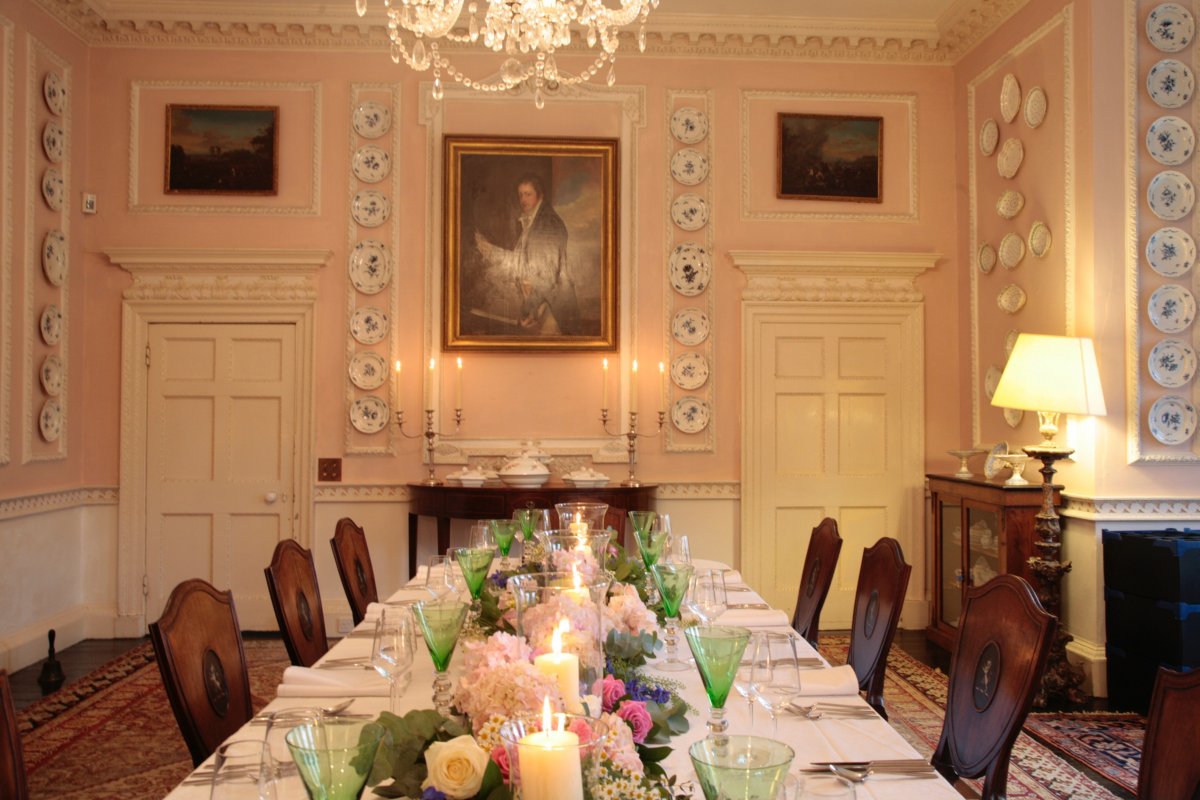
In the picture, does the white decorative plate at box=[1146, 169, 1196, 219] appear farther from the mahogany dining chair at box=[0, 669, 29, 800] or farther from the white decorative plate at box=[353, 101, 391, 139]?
the mahogany dining chair at box=[0, 669, 29, 800]

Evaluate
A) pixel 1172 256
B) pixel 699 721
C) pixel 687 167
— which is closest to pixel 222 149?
pixel 687 167

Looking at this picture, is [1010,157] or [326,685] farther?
[1010,157]

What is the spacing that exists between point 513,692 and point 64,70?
233 inches

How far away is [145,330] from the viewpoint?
585 cm

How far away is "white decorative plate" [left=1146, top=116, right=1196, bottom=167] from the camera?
14.7 ft

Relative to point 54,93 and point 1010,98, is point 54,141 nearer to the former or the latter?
point 54,93

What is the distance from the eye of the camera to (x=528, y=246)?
19.4ft

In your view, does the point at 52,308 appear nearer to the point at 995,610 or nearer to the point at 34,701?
the point at 34,701

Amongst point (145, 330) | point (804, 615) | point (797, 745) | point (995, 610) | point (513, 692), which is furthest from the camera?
point (145, 330)

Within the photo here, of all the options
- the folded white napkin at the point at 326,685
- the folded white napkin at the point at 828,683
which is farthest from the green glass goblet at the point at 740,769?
the folded white napkin at the point at 326,685

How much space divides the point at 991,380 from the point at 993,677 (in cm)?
394

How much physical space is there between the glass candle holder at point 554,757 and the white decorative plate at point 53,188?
18.3 feet

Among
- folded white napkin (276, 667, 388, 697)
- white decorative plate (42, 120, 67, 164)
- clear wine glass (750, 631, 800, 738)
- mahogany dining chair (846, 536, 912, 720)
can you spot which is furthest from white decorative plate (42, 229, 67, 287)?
clear wine glass (750, 631, 800, 738)

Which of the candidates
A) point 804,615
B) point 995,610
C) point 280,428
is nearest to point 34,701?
point 280,428
